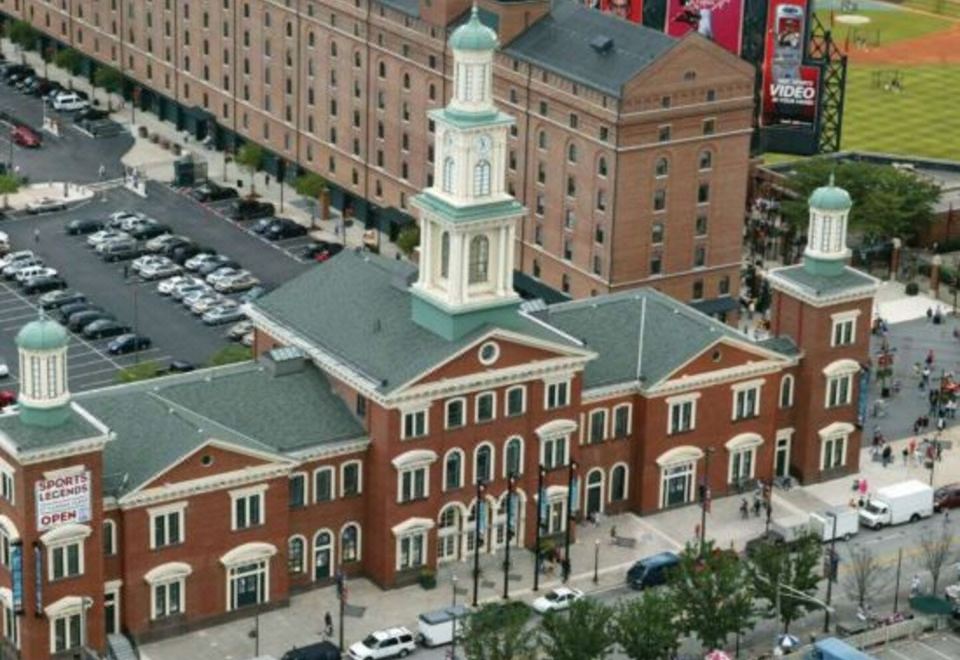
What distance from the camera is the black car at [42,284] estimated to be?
19838 centimetres

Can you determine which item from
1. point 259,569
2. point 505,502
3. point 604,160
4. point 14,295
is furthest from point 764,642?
point 14,295

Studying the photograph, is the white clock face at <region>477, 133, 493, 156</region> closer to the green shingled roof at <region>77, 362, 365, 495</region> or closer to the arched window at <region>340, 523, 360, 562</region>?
the green shingled roof at <region>77, 362, 365, 495</region>

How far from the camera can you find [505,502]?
153125 millimetres

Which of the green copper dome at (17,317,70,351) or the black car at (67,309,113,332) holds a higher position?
the green copper dome at (17,317,70,351)

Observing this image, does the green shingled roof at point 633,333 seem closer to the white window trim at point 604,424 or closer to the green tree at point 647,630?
the white window trim at point 604,424

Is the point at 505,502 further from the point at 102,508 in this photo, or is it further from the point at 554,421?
the point at 102,508

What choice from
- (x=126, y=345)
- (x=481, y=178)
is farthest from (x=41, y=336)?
(x=126, y=345)

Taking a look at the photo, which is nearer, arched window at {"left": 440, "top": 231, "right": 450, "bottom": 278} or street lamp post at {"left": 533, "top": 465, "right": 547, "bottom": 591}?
arched window at {"left": 440, "top": 231, "right": 450, "bottom": 278}

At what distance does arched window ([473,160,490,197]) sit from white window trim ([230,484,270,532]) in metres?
22.1

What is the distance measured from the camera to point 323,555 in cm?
14962

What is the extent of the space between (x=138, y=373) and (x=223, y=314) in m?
21.4

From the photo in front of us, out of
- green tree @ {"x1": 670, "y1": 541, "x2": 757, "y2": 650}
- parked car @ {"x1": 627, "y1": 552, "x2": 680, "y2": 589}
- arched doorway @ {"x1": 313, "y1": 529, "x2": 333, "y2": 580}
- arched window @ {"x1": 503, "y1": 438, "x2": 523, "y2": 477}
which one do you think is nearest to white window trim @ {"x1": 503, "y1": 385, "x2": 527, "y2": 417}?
arched window @ {"x1": 503, "y1": 438, "x2": 523, "y2": 477}

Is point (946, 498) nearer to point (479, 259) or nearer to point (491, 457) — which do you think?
point (491, 457)

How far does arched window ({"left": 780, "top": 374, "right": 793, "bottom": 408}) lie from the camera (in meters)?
166
